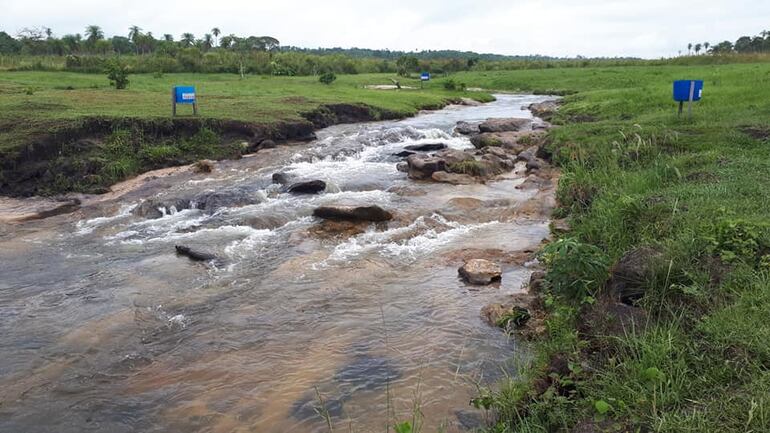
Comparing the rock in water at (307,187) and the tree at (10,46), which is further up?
the tree at (10,46)

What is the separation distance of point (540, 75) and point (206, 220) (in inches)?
1974

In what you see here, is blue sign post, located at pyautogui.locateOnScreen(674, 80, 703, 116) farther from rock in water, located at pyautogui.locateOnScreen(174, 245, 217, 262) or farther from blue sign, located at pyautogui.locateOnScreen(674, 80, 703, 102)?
rock in water, located at pyautogui.locateOnScreen(174, 245, 217, 262)

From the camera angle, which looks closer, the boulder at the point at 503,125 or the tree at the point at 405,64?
the boulder at the point at 503,125

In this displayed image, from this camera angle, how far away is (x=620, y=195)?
31.0 feet

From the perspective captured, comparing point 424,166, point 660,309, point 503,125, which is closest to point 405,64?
point 503,125

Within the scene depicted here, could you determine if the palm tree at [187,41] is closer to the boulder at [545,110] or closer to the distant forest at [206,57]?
the distant forest at [206,57]

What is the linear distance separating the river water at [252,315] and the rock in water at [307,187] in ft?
1.40

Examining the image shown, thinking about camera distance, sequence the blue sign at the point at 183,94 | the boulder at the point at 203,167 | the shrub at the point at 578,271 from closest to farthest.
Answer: the shrub at the point at 578,271 → the boulder at the point at 203,167 → the blue sign at the point at 183,94

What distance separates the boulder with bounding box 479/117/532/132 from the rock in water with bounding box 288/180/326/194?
39.0ft

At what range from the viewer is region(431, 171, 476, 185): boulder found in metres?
16.6

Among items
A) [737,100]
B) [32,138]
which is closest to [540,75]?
[737,100]

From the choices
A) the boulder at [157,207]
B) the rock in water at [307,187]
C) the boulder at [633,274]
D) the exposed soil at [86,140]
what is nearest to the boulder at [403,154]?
the exposed soil at [86,140]

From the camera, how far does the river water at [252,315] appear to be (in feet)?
20.2

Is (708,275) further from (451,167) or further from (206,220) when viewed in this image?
(451,167)
